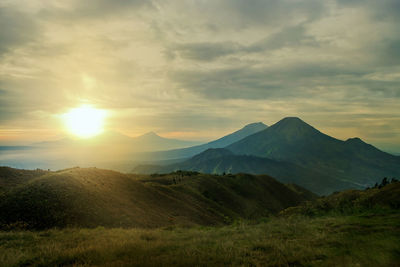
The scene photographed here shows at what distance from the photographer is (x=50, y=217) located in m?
19.1

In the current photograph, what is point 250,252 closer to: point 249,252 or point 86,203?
point 249,252

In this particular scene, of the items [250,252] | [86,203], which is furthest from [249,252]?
[86,203]

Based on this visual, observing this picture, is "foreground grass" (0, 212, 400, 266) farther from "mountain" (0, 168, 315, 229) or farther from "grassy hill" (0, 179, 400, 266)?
"mountain" (0, 168, 315, 229)

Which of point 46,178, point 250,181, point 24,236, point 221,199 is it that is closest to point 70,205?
point 46,178

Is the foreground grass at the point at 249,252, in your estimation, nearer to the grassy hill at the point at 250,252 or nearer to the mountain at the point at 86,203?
the grassy hill at the point at 250,252

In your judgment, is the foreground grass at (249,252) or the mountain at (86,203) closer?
the foreground grass at (249,252)

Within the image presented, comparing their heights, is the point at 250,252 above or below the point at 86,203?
above

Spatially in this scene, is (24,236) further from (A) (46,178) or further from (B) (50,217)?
(A) (46,178)

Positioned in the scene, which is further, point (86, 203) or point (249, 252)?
point (86, 203)

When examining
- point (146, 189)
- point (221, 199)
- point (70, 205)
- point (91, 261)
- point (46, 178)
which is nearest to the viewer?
point (91, 261)

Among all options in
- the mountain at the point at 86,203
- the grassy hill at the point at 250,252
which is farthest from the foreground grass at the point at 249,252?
the mountain at the point at 86,203

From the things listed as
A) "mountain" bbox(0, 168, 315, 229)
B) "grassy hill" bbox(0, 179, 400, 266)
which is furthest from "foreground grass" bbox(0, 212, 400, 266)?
"mountain" bbox(0, 168, 315, 229)

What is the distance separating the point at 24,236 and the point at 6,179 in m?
28.2

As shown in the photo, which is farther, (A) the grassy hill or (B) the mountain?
(B) the mountain
